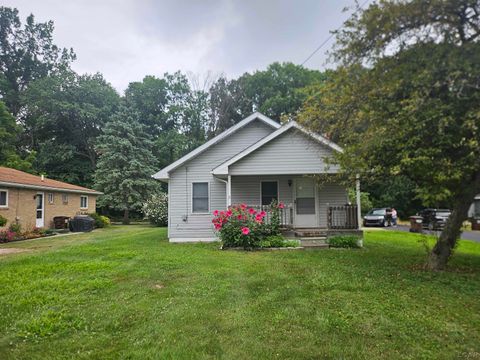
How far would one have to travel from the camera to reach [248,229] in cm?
1030

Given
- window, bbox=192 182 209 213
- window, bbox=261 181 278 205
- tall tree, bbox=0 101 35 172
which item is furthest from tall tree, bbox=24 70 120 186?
window, bbox=261 181 278 205

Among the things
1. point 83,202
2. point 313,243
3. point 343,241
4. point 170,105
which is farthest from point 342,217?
point 170,105

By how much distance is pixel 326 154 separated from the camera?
37.7ft

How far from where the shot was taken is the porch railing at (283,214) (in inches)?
450

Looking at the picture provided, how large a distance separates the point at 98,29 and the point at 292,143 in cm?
1189

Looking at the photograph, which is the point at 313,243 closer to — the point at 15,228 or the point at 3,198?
the point at 15,228

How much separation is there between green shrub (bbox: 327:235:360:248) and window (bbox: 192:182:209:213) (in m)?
5.34

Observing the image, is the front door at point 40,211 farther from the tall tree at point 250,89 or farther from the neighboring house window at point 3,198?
the tall tree at point 250,89

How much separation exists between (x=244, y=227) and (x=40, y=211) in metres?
14.8

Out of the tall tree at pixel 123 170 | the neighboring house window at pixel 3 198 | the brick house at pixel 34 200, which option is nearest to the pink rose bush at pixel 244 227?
the brick house at pixel 34 200

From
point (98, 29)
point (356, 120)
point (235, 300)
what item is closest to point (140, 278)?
point (235, 300)

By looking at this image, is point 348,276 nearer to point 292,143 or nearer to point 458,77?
point 458,77

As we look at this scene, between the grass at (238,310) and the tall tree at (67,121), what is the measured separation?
29.4m

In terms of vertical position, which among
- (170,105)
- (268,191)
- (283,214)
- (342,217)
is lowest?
(342,217)
